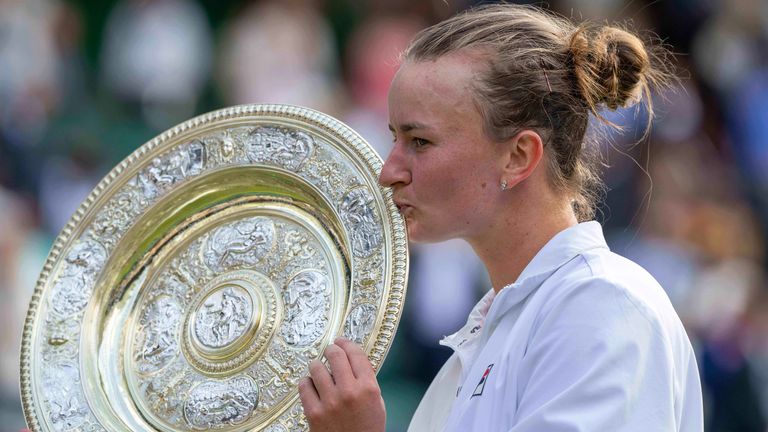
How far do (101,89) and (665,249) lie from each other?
413cm

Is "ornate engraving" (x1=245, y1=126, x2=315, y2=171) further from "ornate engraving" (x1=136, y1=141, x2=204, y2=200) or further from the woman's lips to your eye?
the woman's lips

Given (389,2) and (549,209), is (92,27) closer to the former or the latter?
(389,2)

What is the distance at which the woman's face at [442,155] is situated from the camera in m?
2.28

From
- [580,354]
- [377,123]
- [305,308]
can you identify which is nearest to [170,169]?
[305,308]

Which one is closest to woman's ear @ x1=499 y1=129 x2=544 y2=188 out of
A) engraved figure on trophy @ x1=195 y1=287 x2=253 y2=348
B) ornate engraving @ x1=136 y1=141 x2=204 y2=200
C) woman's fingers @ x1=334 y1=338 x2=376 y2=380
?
woman's fingers @ x1=334 y1=338 x2=376 y2=380

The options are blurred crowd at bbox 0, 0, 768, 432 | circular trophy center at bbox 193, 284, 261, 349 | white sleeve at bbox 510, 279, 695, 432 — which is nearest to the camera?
white sleeve at bbox 510, 279, 695, 432

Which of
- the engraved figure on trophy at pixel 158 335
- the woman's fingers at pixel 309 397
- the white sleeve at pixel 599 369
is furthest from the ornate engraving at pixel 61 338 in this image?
the white sleeve at pixel 599 369

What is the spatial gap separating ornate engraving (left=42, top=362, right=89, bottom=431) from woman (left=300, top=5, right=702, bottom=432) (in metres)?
0.62

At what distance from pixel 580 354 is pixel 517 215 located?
0.43 metres

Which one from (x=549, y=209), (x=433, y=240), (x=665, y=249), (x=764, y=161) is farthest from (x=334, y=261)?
(x=764, y=161)

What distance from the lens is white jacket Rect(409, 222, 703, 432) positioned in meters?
1.95

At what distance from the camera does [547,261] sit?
224 cm

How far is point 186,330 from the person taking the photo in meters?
2.67

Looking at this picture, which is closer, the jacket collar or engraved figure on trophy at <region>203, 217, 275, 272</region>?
the jacket collar
